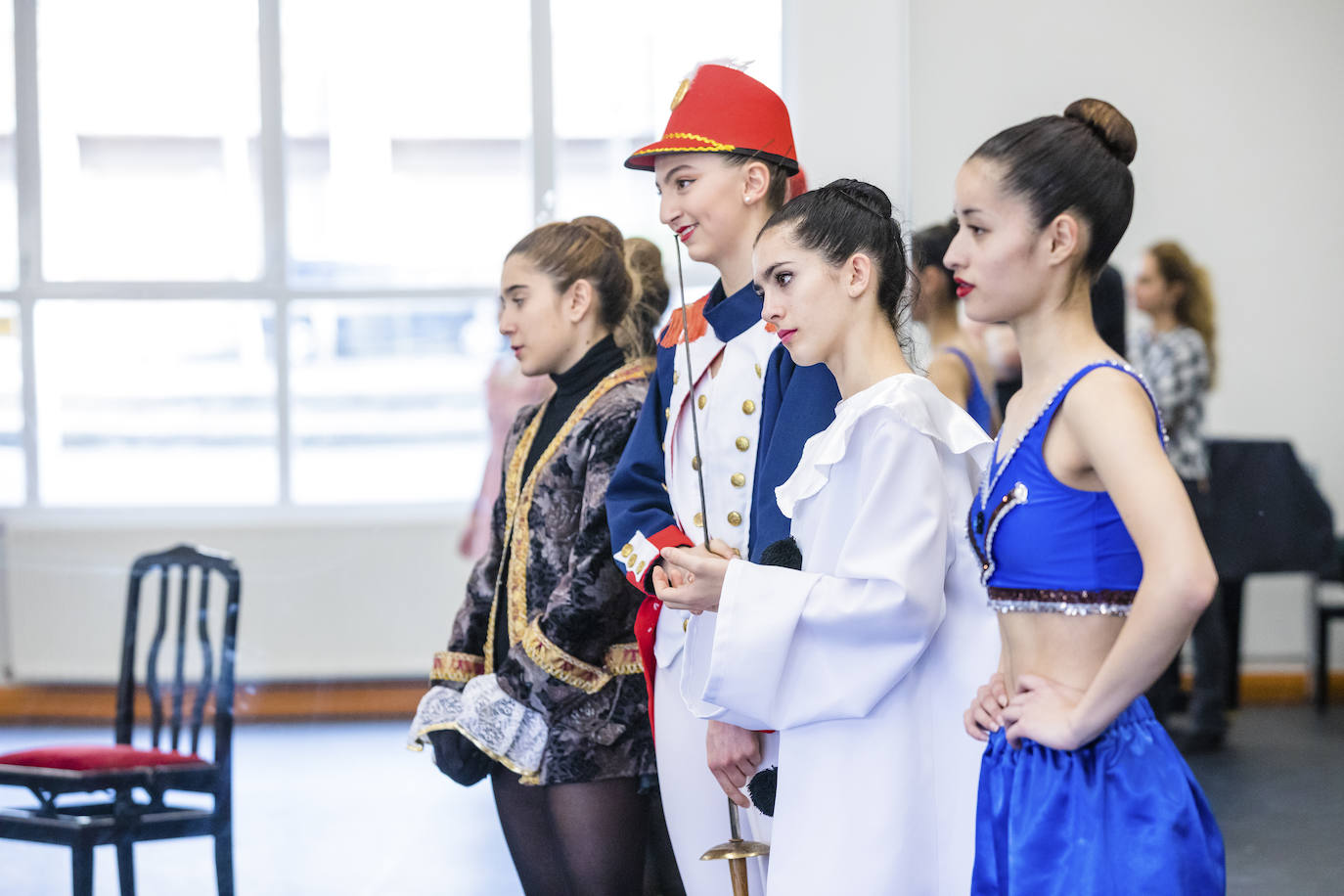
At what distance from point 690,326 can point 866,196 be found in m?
0.34

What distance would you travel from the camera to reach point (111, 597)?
297 cm

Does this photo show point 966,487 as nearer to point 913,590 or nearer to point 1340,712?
point 913,590

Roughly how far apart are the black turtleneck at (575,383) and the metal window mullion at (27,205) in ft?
5.15

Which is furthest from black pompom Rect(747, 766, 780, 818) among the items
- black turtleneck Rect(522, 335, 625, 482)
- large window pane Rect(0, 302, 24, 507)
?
large window pane Rect(0, 302, 24, 507)

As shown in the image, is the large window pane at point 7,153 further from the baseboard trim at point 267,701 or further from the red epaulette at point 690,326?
the red epaulette at point 690,326

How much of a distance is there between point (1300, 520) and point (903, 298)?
5.96ft

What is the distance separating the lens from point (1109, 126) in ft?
3.85

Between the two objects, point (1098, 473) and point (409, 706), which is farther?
point (409, 706)

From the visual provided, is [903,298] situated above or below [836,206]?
below

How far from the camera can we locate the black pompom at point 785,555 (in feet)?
4.58

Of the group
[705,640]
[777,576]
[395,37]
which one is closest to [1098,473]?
[777,576]

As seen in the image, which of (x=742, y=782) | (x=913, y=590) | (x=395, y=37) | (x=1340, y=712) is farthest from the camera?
(x=395, y=37)

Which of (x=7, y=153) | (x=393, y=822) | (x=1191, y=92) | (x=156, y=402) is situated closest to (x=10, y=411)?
(x=156, y=402)

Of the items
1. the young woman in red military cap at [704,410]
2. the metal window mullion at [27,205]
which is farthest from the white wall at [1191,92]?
the metal window mullion at [27,205]
